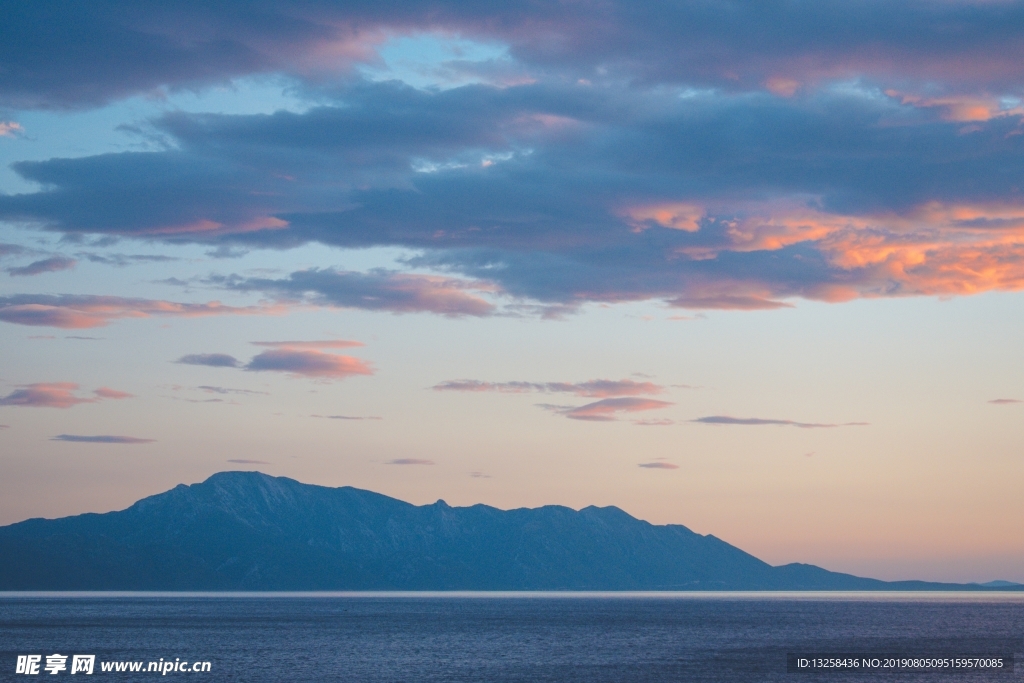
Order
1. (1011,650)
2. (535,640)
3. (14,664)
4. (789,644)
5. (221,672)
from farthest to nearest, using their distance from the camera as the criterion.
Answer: (535,640) < (789,644) < (1011,650) < (14,664) < (221,672)

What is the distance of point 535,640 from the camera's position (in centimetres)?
17262

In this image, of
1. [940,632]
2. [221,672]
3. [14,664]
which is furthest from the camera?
[940,632]

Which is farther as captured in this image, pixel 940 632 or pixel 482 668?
pixel 940 632

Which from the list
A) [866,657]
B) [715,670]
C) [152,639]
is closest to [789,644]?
[866,657]

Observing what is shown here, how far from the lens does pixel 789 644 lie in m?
161

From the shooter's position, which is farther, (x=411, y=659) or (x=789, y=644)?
(x=789, y=644)

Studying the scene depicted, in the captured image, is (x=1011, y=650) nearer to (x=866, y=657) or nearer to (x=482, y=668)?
(x=866, y=657)

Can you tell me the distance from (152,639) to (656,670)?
88.3m

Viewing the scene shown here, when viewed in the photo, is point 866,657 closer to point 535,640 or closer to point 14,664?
point 535,640

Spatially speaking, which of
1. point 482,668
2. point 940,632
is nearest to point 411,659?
point 482,668

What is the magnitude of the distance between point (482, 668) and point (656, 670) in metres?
19.1

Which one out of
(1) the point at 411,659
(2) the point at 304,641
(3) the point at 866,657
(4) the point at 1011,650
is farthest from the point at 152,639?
(4) the point at 1011,650

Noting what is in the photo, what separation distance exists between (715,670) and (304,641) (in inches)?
2899

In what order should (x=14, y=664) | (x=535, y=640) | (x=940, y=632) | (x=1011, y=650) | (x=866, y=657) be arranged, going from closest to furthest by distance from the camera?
1. (x=14, y=664)
2. (x=866, y=657)
3. (x=1011, y=650)
4. (x=535, y=640)
5. (x=940, y=632)
